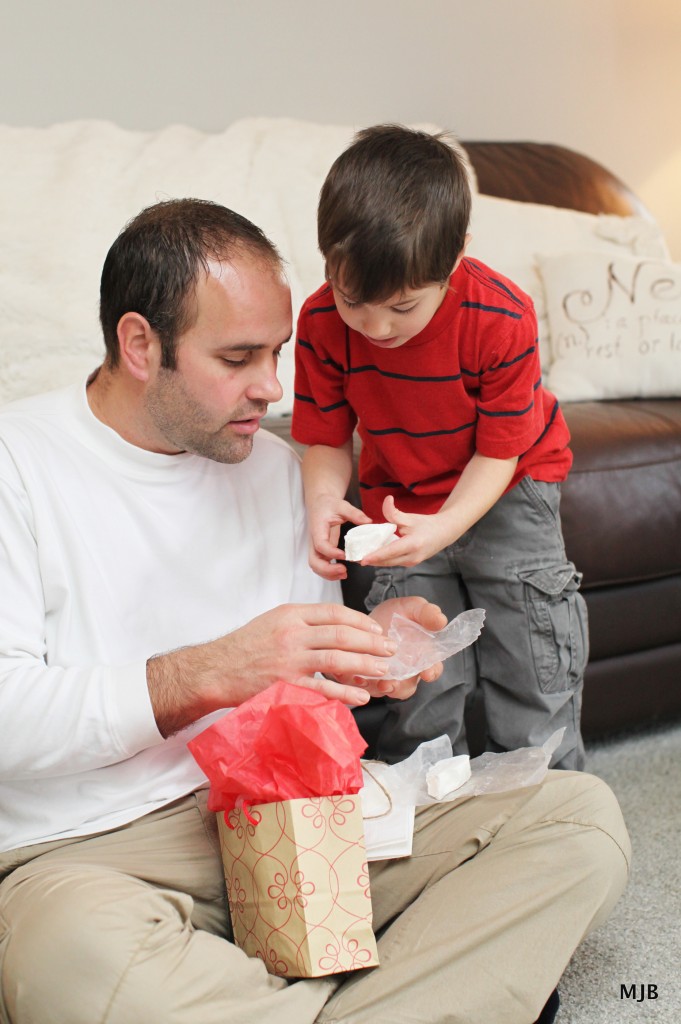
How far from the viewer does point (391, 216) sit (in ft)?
3.41

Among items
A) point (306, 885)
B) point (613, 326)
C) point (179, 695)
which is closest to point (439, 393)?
point (179, 695)

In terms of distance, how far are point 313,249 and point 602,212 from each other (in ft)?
3.10

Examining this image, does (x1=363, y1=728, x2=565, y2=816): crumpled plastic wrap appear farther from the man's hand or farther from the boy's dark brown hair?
the boy's dark brown hair

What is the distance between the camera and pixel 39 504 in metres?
1.11

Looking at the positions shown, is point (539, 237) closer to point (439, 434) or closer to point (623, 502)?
point (623, 502)

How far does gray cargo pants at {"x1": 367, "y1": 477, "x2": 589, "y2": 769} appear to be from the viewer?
4.38ft

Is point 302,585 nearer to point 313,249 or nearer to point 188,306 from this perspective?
point 188,306

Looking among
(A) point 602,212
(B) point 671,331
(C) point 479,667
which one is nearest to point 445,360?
(C) point 479,667

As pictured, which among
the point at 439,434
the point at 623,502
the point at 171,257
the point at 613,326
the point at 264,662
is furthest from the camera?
the point at 613,326

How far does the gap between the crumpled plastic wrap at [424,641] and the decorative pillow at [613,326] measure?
3.43 ft

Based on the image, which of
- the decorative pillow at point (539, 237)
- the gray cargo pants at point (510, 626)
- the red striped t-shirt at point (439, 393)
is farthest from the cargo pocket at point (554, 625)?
the decorative pillow at point (539, 237)

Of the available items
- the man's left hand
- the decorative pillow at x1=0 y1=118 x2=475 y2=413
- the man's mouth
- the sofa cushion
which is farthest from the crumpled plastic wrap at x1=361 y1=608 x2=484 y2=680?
the decorative pillow at x1=0 y1=118 x2=475 y2=413

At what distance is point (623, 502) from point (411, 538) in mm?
682

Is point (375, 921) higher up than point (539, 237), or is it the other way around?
point (539, 237)
